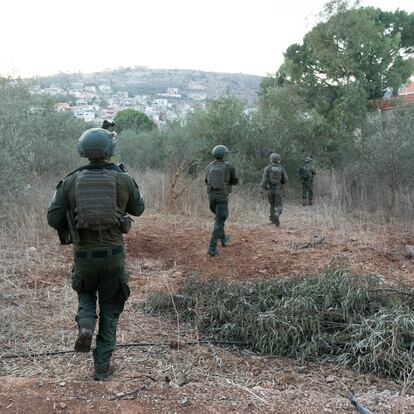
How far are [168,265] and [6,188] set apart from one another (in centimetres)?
366

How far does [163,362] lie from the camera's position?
3789 mm

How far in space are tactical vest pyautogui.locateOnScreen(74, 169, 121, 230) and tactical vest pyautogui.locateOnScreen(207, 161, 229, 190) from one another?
3874mm

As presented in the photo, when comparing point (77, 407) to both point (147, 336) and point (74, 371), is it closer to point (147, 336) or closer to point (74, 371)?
point (74, 371)

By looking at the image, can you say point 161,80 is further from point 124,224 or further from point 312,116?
point 124,224

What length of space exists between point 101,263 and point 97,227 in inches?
10.0

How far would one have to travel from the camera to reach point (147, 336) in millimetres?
4383

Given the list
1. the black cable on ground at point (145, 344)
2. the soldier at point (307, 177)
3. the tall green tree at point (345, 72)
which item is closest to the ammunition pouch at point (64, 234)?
the black cable on ground at point (145, 344)

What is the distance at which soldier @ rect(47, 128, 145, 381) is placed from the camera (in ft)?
10.7

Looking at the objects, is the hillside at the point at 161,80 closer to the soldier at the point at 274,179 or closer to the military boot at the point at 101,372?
the soldier at the point at 274,179

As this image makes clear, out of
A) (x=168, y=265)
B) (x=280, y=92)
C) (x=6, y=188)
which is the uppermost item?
(x=280, y=92)

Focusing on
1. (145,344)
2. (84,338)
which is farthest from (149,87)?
(84,338)

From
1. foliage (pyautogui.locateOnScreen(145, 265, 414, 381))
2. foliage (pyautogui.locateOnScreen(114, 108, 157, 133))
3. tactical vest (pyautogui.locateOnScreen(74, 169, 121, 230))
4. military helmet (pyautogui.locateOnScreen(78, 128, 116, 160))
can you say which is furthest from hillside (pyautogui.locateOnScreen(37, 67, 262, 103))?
tactical vest (pyautogui.locateOnScreen(74, 169, 121, 230))

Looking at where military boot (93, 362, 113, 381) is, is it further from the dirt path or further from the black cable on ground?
the black cable on ground

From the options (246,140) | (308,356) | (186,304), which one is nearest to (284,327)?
(308,356)
